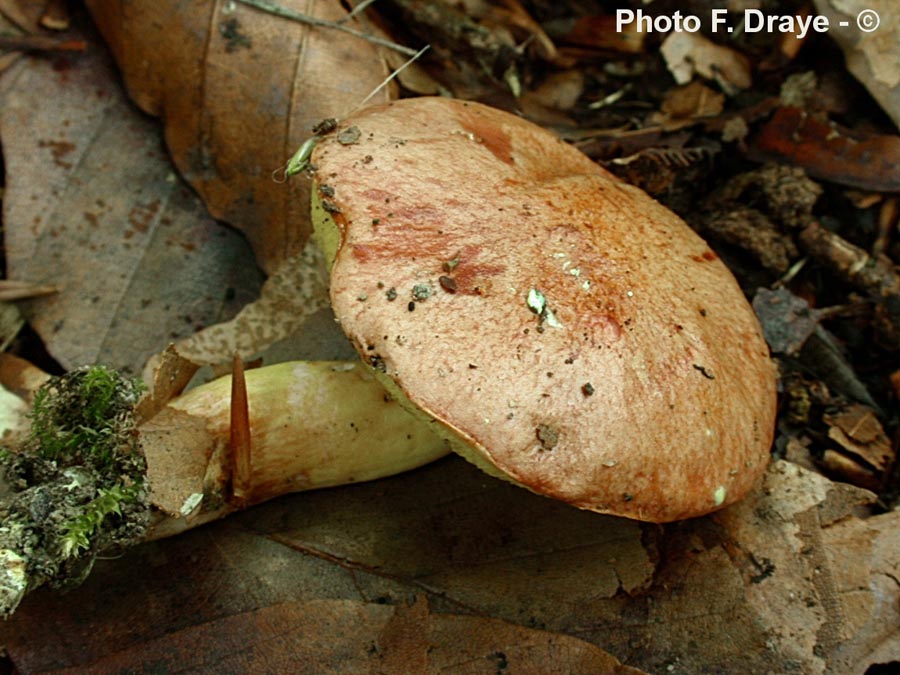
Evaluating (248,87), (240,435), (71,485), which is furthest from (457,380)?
(248,87)

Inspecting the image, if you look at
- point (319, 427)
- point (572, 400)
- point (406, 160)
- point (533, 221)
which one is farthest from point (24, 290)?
point (572, 400)

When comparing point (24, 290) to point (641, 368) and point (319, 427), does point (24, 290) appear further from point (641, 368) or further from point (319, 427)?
point (641, 368)

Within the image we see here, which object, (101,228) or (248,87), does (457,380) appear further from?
(101,228)

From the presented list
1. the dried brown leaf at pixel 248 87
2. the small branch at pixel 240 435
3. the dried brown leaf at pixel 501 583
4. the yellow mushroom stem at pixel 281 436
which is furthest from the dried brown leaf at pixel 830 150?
the small branch at pixel 240 435

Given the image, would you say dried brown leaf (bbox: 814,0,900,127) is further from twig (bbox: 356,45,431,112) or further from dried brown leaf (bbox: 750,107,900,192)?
twig (bbox: 356,45,431,112)

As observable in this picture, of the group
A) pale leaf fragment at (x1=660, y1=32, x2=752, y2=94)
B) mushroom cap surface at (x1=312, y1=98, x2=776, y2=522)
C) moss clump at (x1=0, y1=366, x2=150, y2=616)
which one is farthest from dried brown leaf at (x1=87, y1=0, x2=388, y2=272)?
pale leaf fragment at (x1=660, y1=32, x2=752, y2=94)

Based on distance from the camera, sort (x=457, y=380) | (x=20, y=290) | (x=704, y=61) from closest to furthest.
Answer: (x=457, y=380)
(x=20, y=290)
(x=704, y=61)
